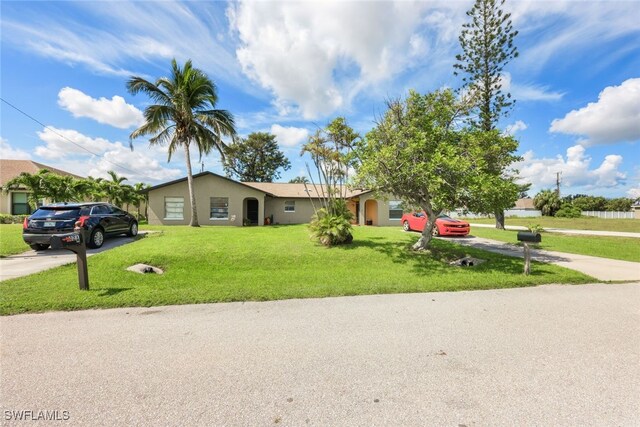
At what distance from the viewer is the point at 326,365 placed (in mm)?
3049

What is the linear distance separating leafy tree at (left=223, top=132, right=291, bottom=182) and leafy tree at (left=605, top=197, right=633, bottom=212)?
190 feet

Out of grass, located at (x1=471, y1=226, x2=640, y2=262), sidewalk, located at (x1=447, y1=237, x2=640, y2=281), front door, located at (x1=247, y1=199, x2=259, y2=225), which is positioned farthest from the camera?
front door, located at (x1=247, y1=199, x2=259, y2=225)

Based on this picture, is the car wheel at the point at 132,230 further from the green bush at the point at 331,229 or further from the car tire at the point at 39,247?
the green bush at the point at 331,229

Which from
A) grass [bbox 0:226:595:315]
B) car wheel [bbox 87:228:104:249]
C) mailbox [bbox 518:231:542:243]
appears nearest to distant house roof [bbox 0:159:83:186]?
car wheel [bbox 87:228:104:249]

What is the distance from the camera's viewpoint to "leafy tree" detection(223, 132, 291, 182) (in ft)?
134

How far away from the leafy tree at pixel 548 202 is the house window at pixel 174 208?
49.8 m

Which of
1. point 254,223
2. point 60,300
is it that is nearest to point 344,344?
point 60,300

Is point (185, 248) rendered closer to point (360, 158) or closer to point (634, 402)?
point (360, 158)

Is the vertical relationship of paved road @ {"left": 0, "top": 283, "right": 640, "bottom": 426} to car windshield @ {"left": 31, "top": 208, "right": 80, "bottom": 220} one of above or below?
below

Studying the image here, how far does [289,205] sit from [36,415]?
22733 millimetres

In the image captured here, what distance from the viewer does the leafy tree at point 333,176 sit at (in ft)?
33.9

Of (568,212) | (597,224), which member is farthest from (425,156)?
(568,212)

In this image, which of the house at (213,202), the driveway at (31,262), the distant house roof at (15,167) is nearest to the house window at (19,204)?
the distant house roof at (15,167)

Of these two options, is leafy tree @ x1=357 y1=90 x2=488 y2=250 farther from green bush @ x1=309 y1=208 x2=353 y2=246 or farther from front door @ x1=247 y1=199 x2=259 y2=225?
front door @ x1=247 y1=199 x2=259 y2=225
